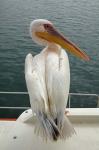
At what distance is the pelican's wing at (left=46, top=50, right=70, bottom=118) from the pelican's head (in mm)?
582

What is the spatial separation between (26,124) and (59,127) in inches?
22.2

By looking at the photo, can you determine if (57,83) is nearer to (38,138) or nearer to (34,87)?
(34,87)

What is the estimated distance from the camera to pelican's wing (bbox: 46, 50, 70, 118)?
3.10 metres

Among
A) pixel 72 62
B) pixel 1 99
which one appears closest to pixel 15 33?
pixel 72 62

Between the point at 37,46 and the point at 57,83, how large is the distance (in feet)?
34.4

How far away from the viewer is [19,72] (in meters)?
11.2

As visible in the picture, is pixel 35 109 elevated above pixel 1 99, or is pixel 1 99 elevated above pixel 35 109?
pixel 35 109

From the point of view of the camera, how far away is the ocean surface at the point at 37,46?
33.7 feet

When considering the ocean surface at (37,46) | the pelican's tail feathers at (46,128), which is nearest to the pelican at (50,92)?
the pelican's tail feathers at (46,128)

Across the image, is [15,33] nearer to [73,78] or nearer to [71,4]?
[73,78]

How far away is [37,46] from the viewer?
538 inches

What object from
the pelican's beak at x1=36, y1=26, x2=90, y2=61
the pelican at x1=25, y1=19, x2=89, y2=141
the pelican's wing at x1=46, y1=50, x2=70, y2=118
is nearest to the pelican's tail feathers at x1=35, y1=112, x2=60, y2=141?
the pelican at x1=25, y1=19, x2=89, y2=141

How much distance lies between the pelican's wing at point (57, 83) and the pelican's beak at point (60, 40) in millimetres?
553

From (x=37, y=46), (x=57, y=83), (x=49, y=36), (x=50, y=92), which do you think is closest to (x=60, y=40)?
(x=49, y=36)
